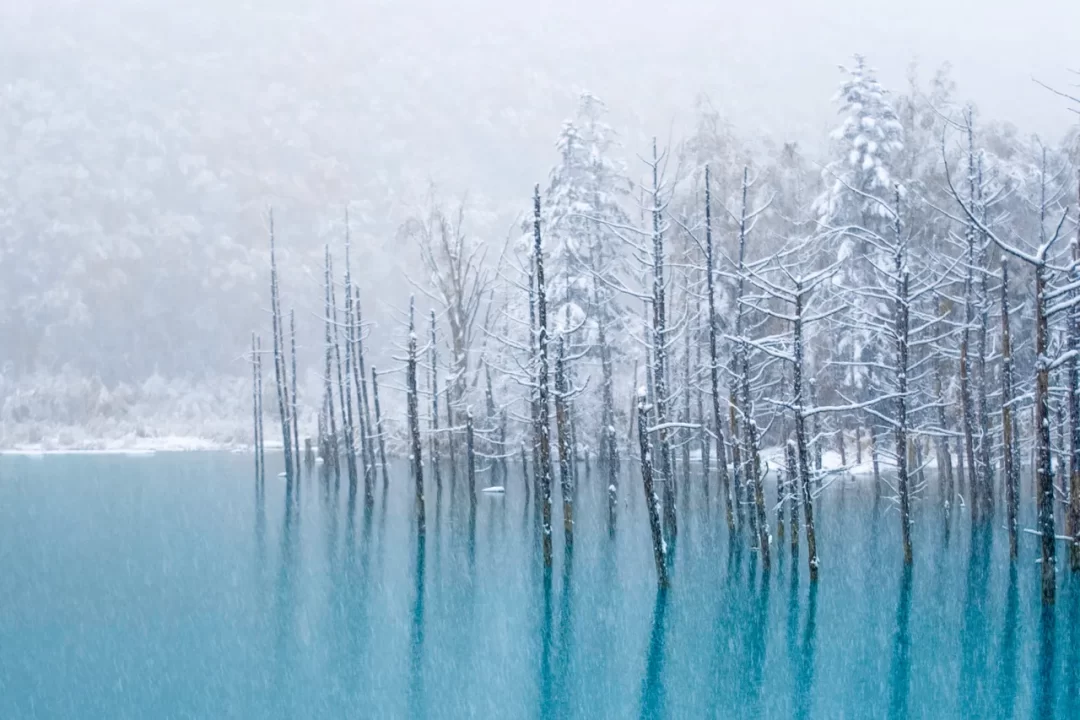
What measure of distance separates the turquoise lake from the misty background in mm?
44149

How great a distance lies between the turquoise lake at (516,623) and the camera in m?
13.6

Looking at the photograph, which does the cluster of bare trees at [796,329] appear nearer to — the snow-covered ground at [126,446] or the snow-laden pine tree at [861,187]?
the snow-laden pine tree at [861,187]

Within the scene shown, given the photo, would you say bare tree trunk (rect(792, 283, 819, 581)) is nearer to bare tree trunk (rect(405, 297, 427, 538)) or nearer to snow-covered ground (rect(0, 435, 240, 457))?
bare tree trunk (rect(405, 297, 427, 538))

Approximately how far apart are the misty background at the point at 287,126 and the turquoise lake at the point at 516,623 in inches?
1738

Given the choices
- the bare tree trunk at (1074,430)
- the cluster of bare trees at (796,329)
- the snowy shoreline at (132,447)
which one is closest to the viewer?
the bare tree trunk at (1074,430)

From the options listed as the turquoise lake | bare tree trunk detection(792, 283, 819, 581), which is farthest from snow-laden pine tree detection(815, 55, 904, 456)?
bare tree trunk detection(792, 283, 819, 581)

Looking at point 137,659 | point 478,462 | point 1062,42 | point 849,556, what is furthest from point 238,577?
point 1062,42

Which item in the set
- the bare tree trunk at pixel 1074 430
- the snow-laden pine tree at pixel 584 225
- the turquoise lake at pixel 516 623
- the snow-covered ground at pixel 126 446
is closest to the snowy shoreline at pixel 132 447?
the snow-covered ground at pixel 126 446

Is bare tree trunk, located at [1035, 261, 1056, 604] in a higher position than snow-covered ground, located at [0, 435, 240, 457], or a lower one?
higher

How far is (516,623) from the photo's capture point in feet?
58.0

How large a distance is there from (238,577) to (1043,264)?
16942 mm

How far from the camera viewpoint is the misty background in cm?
8225

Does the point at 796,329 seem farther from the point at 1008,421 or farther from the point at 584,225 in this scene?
the point at 584,225

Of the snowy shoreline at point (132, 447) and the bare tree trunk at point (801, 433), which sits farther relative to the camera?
the snowy shoreline at point (132, 447)
